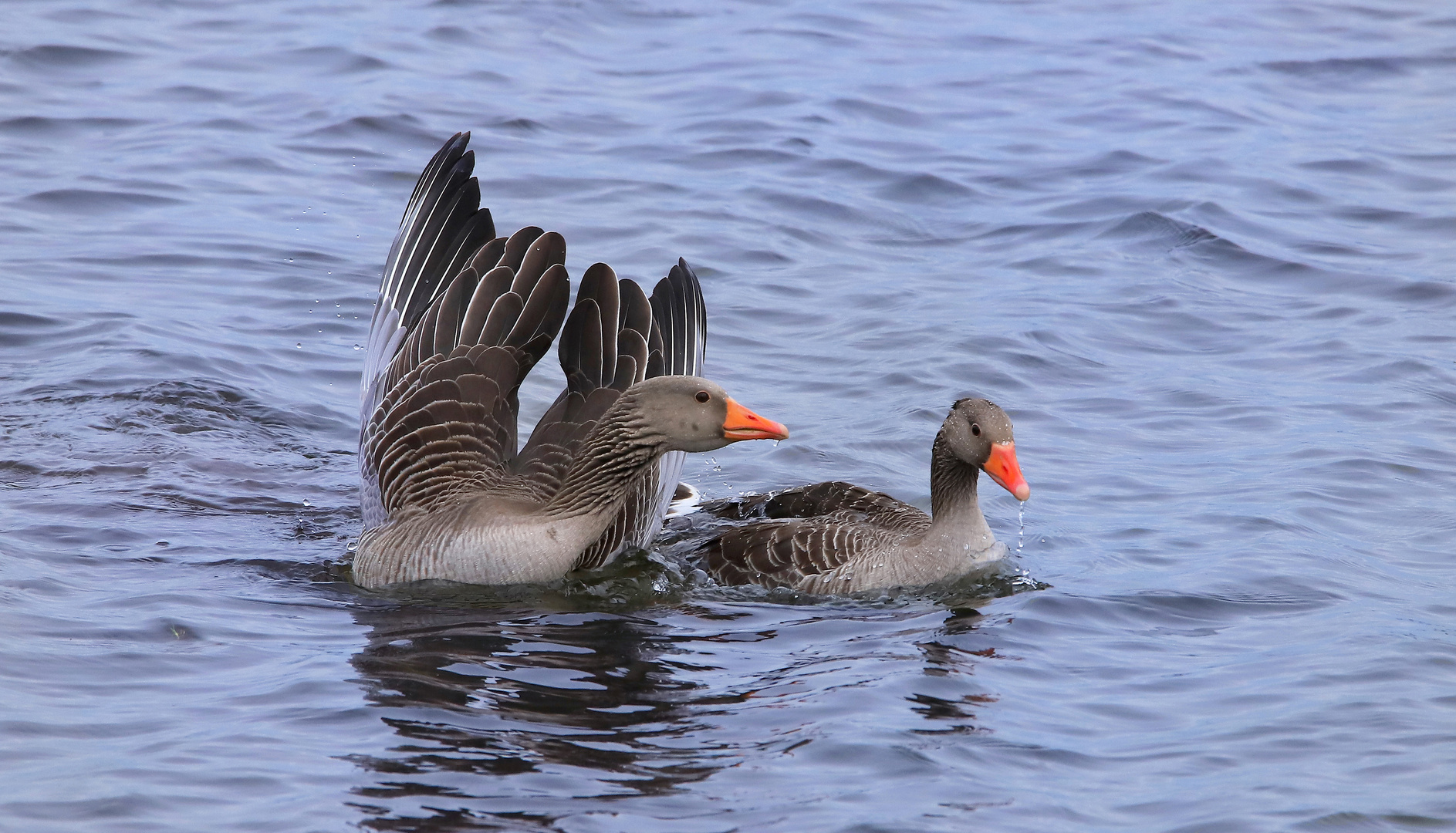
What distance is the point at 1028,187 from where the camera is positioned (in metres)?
16.2

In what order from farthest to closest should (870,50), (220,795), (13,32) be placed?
(870,50) → (13,32) → (220,795)

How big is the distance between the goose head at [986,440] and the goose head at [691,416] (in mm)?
995

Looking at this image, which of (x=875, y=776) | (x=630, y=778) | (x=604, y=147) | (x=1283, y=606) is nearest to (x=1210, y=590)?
(x=1283, y=606)

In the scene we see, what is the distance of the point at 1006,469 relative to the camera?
827cm

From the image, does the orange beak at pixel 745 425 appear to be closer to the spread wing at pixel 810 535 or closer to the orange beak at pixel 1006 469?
the spread wing at pixel 810 535

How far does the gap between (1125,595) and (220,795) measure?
4561mm

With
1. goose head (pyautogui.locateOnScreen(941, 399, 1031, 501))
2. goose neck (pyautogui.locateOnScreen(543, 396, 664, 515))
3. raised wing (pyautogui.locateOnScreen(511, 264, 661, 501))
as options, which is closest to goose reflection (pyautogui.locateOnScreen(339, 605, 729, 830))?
goose neck (pyautogui.locateOnScreen(543, 396, 664, 515))

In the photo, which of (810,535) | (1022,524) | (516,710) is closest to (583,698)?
(516,710)

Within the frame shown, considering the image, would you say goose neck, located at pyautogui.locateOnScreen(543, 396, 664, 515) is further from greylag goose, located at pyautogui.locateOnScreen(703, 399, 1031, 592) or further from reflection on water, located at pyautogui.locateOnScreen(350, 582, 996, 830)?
greylag goose, located at pyautogui.locateOnScreen(703, 399, 1031, 592)

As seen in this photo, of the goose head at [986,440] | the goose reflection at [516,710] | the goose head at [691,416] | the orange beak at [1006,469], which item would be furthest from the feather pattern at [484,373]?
the orange beak at [1006,469]

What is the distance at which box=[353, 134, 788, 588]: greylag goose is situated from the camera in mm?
8250

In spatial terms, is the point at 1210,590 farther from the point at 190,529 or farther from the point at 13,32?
the point at 13,32

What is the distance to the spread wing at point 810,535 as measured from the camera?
8586 mm

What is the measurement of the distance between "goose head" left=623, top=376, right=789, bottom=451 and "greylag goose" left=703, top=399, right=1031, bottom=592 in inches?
30.3
